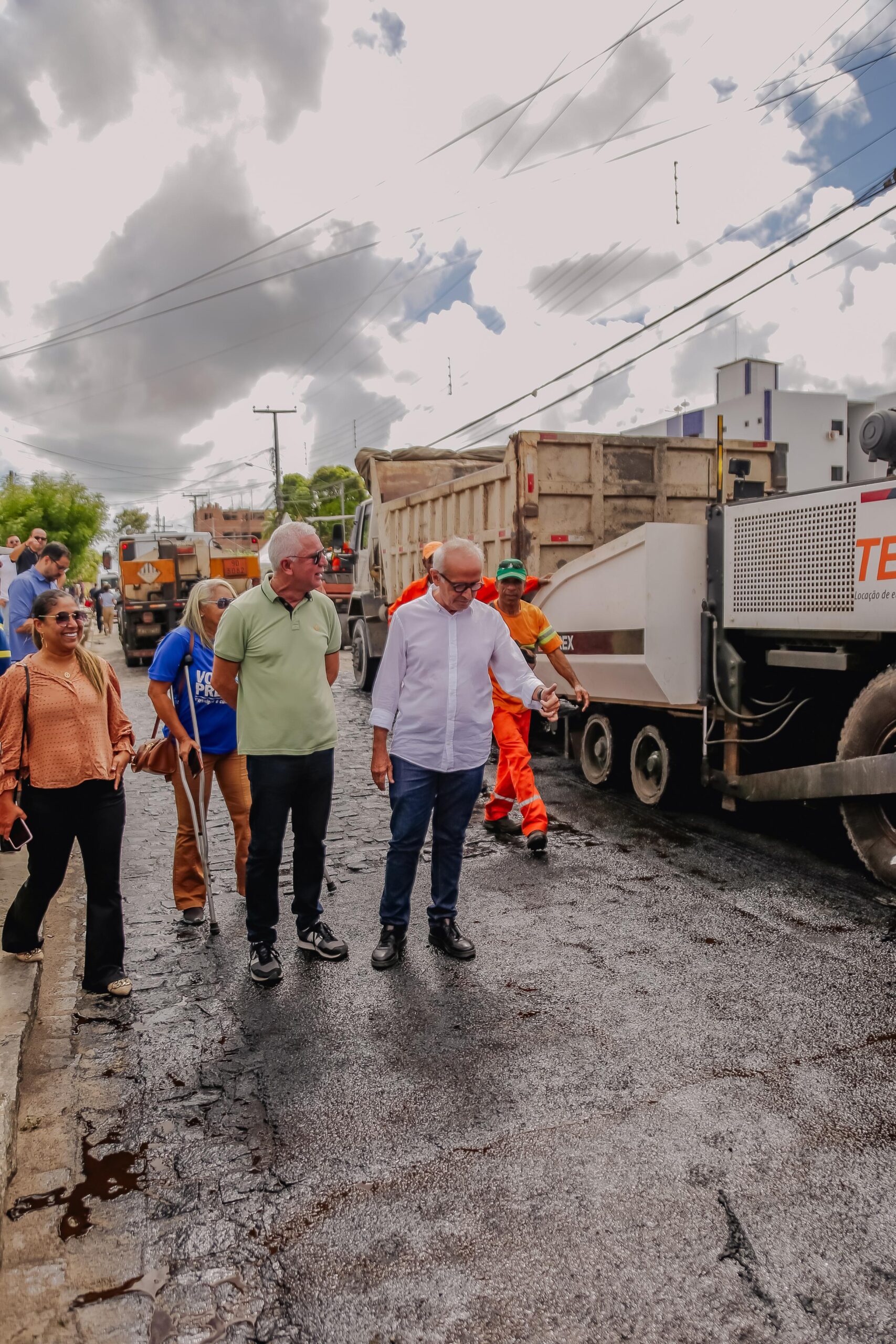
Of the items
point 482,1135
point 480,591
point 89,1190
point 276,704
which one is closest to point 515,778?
point 480,591

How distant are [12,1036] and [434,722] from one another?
6.75 feet

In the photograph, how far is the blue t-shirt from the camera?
5.05 metres

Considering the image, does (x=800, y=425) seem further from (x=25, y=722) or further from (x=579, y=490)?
(x=25, y=722)

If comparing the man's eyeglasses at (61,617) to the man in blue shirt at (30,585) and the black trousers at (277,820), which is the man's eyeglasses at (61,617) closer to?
the black trousers at (277,820)

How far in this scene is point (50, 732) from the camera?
4.23 metres

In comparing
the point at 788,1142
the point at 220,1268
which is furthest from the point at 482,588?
the point at 220,1268

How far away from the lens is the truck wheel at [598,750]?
790 cm

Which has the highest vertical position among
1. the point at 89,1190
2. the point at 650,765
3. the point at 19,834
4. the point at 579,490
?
the point at 579,490

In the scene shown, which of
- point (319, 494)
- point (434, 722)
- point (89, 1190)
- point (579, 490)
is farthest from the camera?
point (319, 494)

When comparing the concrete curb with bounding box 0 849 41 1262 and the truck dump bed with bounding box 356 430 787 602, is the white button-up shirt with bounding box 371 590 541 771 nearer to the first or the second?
the concrete curb with bounding box 0 849 41 1262

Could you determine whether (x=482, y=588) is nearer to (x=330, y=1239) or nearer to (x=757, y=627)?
(x=757, y=627)

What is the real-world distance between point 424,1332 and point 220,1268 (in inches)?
22.3

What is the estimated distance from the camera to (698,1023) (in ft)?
12.7

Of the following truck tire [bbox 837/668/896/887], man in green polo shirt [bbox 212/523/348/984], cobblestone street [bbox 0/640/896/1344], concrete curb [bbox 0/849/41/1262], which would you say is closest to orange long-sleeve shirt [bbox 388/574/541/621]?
man in green polo shirt [bbox 212/523/348/984]
